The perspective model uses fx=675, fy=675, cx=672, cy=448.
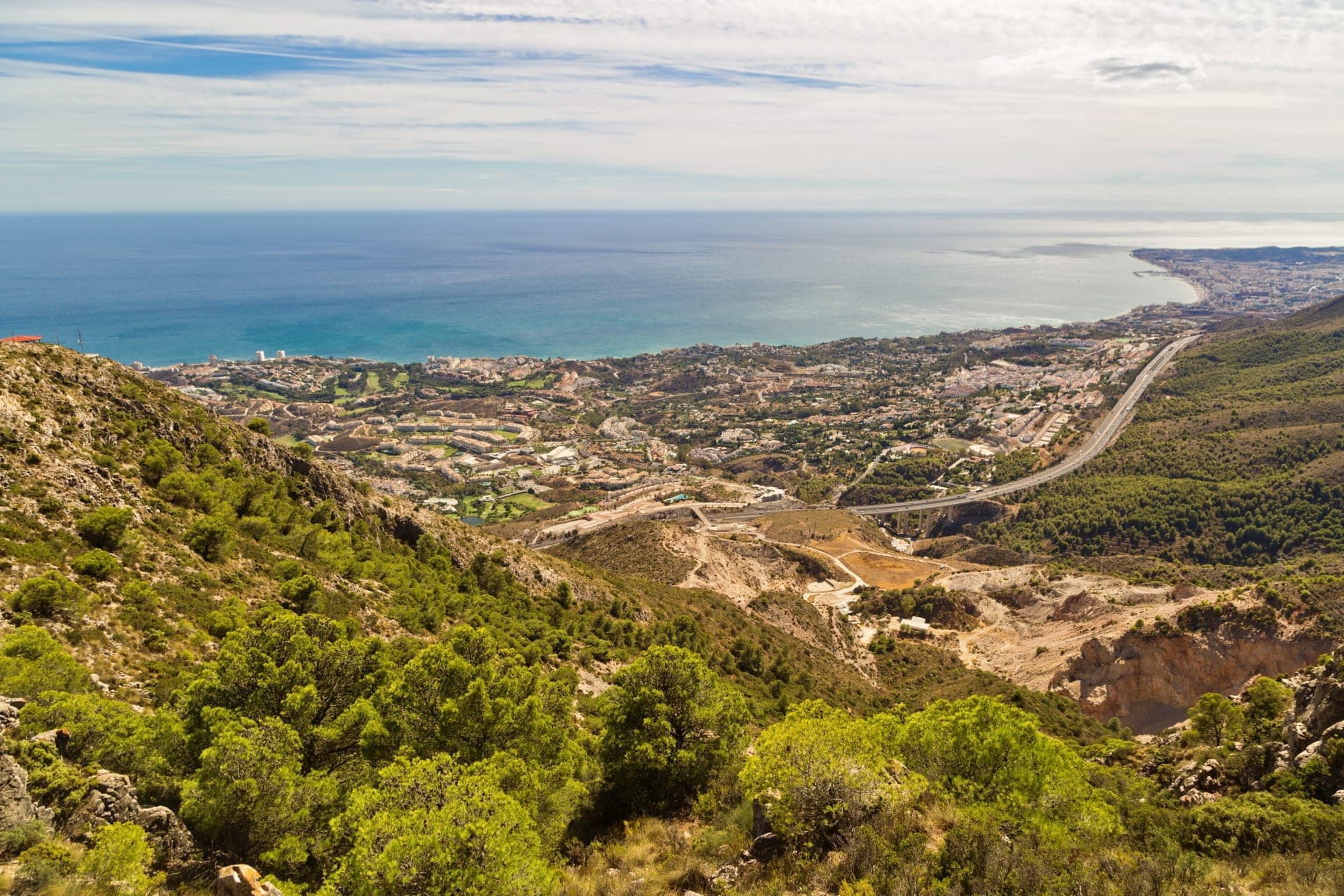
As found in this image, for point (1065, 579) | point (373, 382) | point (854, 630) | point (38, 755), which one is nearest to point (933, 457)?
point (1065, 579)

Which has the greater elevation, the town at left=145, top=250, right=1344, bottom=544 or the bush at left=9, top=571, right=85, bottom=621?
the bush at left=9, top=571, right=85, bottom=621

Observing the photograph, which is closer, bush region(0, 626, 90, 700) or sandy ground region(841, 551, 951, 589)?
bush region(0, 626, 90, 700)

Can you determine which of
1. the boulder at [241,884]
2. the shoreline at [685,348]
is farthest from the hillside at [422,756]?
the shoreline at [685,348]

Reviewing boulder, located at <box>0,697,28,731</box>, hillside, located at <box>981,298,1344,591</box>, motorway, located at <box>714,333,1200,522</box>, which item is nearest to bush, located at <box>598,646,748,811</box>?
boulder, located at <box>0,697,28,731</box>

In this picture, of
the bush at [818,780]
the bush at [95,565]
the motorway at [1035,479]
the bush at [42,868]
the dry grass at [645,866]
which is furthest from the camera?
the motorway at [1035,479]

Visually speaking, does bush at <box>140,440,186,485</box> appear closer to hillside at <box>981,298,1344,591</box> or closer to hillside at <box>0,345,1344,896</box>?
hillside at <box>0,345,1344,896</box>

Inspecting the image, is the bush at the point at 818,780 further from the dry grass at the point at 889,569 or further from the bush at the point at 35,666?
the dry grass at the point at 889,569

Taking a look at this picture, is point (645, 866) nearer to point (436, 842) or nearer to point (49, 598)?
point (436, 842)
